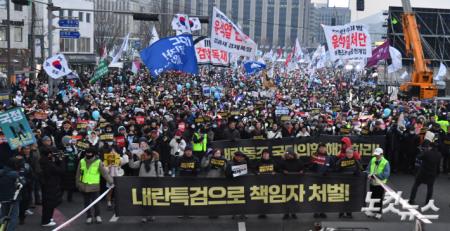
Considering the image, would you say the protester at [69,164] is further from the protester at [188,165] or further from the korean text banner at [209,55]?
the korean text banner at [209,55]

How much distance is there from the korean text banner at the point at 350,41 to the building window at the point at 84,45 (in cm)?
5045

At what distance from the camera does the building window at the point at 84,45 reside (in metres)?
69.7

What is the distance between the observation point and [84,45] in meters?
70.3

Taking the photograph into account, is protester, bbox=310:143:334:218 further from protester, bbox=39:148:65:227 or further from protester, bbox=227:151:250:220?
protester, bbox=39:148:65:227

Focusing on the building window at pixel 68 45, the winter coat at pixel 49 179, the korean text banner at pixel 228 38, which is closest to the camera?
the winter coat at pixel 49 179

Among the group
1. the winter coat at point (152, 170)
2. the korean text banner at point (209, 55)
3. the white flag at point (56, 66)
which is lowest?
the winter coat at point (152, 170)

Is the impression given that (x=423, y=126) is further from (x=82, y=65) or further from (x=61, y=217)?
(x=82, y=65)

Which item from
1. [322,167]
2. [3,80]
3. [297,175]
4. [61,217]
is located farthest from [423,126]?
[3,80]

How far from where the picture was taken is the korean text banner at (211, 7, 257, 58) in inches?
826

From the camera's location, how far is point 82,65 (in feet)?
215

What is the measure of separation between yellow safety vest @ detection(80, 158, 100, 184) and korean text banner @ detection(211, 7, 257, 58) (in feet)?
34.2

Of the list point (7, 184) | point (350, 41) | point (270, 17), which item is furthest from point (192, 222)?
point (270, 17)

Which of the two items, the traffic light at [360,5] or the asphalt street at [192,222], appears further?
the traffic light at [360,5]

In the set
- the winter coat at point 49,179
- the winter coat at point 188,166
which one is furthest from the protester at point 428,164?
the winter coat at point 49,179
